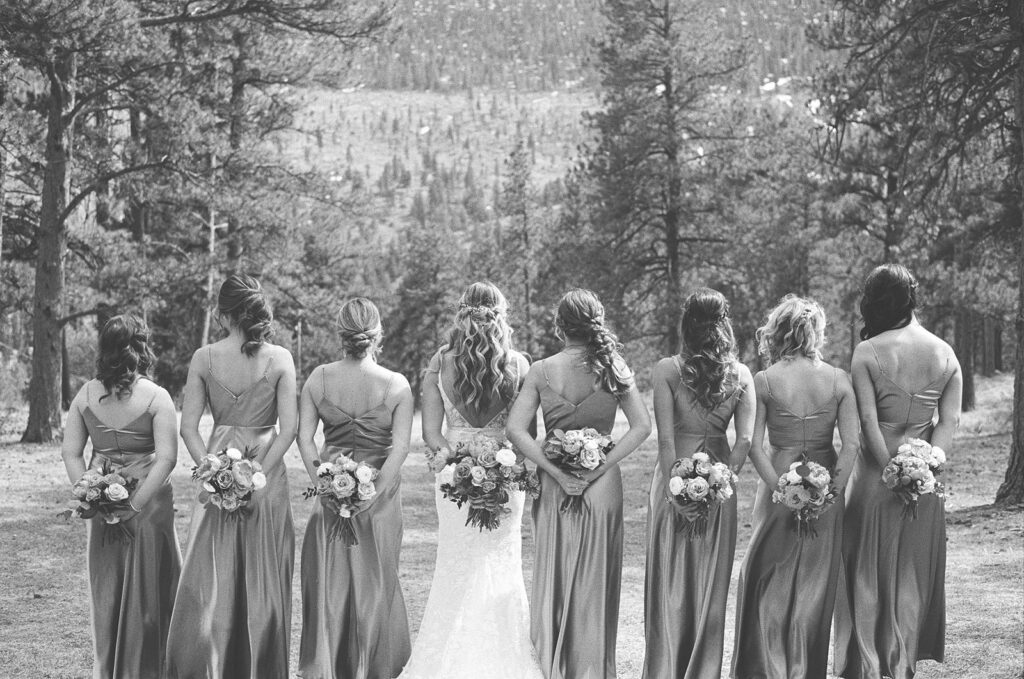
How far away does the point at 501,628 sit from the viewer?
6.60m

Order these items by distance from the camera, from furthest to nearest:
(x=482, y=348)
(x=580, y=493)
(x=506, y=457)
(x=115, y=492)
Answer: (x=482, y=348) < (x=580, y=493) < (x=506, y=457) < (x=115, y=492)

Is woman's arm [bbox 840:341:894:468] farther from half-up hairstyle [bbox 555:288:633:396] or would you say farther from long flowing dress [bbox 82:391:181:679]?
long flowing dress [bbox 82:391:181:679]

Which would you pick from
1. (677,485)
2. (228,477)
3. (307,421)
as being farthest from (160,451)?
(677,485)

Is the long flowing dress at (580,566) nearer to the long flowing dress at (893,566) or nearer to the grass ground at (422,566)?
the grass ground at (422,566)

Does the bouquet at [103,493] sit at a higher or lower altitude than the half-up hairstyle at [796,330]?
lower

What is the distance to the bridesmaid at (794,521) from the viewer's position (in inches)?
245

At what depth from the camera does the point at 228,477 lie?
6051 millimetres

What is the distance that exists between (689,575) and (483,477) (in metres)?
1.40

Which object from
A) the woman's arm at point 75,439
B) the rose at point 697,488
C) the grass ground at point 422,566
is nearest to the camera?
the rose at point 697,488

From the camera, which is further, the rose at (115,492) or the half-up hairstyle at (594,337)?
the half-up hairstyle at (594,337)

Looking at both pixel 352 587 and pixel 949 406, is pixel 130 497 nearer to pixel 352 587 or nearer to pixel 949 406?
pixel 352 587

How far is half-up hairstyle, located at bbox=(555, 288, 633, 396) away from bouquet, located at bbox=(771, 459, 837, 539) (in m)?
1.10

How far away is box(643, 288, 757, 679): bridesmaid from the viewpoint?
6.16 metres

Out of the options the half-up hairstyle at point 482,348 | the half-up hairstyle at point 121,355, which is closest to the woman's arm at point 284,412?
the half-up hairstyle at point 121,355
